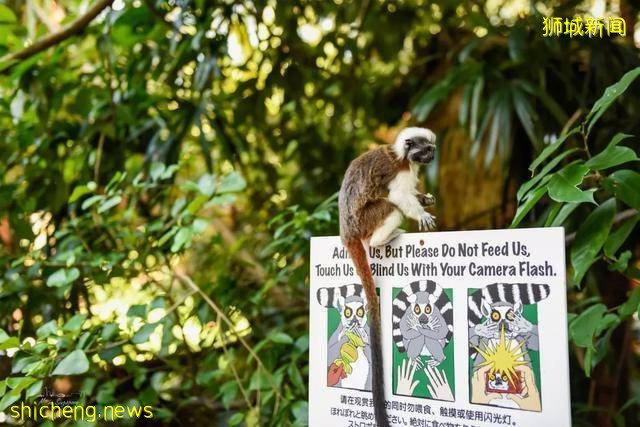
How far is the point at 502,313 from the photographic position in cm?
94

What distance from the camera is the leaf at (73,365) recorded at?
1.25 metres

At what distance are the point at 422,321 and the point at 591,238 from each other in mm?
390

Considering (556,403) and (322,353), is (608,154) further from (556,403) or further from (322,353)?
(322,353)

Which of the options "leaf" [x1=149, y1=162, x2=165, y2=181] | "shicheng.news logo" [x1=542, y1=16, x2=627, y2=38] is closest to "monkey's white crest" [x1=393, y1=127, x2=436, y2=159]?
"leaf" [x1=149, y1=162, x2=165, y2=181]

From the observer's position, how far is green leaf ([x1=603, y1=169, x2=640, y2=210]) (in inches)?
39.5

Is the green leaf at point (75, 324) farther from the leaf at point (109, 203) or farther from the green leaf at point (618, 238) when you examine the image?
the green leaf at point (618, 238)

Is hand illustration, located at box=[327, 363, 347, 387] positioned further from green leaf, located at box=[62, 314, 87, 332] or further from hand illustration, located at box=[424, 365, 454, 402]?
green leaf, located at box=[62, 314, 87, 332]

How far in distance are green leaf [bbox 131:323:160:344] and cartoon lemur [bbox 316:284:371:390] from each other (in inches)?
24.1

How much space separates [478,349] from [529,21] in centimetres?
152

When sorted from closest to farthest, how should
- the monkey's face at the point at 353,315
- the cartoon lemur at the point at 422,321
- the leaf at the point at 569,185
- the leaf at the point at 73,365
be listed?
the leaf at the point at 569,185, the cartoon lemur at the point at 422,321, the monkey's face at the point at 353,315, the leaf at the point at 73,365

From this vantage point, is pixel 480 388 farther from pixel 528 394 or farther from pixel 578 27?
pixel 578 27

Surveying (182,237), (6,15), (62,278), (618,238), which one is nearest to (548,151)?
(618,238)

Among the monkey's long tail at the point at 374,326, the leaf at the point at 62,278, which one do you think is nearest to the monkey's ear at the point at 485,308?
the monkey's long tail at the point at 374,326

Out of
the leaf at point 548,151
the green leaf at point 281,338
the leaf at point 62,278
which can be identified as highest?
the leaf at point 548,151
